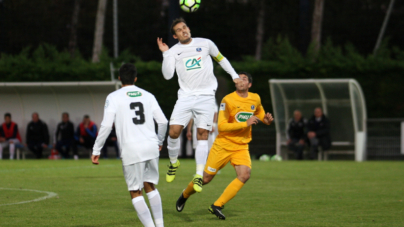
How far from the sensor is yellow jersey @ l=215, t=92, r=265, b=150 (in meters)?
7.51

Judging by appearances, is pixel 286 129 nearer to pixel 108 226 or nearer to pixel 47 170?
pixel 47 170

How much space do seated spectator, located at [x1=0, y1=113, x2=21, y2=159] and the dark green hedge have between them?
2807 millimetres

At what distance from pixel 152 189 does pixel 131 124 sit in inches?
28.4

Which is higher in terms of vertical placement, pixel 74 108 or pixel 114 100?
pixel 114 100

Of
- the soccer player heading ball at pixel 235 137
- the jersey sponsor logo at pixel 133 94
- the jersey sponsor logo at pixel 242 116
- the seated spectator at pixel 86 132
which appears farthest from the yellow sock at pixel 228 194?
the seated spectator at pixel 86 132

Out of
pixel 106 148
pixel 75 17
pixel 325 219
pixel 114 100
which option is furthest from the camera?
pixel 75 17

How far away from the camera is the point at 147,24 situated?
32.9 m

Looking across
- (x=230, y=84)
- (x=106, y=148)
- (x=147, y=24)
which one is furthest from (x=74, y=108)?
(x=147, y=24)

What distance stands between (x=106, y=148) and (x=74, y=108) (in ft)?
6.19

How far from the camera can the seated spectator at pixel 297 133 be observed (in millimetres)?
19188

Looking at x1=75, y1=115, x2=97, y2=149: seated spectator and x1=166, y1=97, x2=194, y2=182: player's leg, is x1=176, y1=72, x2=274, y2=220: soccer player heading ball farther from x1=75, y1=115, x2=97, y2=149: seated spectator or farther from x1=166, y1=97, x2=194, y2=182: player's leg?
x1=75, y1=115, x2=97, y2=149: seated spectator

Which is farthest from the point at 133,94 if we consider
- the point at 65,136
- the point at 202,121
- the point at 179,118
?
the point at 65,136

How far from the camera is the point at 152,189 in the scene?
19.3 feet

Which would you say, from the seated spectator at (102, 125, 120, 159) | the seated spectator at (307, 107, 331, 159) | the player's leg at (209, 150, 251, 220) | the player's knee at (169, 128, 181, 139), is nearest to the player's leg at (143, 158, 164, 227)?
the player's leg at (209, 150, 251, 220)
